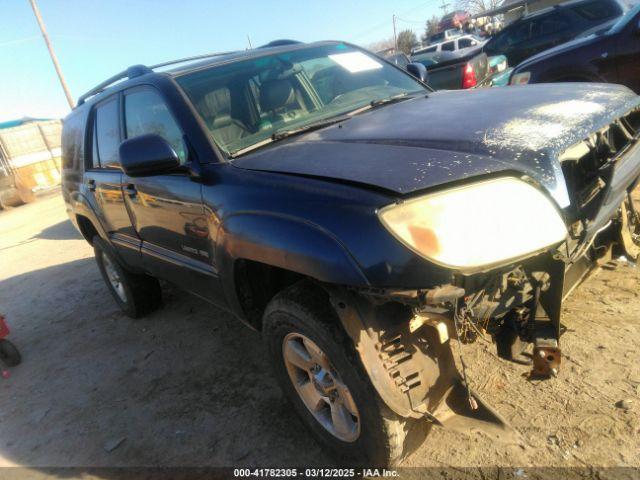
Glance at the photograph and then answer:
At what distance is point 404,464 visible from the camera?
7.09 feet

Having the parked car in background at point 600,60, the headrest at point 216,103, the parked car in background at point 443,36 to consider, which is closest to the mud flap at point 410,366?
the headrest at point 216,103

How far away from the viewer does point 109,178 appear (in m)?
3.51

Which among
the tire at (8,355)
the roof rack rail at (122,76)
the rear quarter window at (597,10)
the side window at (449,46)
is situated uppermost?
the roof rack rail at (122,76)

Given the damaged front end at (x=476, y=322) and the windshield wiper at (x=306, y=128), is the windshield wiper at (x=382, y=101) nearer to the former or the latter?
the windshield wiper at (x=306, y=128)

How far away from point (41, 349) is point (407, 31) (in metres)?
47.9

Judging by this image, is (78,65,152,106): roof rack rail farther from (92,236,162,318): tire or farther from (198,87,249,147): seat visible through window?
(92,236,162,318): tire

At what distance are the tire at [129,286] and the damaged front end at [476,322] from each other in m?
2.92

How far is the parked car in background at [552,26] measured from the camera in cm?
845

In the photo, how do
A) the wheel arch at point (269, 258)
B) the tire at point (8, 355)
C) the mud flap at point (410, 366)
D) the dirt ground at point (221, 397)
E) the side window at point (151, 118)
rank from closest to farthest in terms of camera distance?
the wheel arch at point (269, 258) → the mud flap at point (410, 366) → the dirt ground at point (221, 397) → the side window at point (151, 118) → the tire at point (8, 355)

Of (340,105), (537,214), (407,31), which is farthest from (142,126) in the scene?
(407,31)

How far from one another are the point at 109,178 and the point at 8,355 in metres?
1.92

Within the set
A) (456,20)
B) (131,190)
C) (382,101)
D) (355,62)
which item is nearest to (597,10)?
(355,62)

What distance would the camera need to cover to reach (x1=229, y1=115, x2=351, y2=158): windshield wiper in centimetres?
240

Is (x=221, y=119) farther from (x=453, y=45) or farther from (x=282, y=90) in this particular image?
(x=453, y=45)
